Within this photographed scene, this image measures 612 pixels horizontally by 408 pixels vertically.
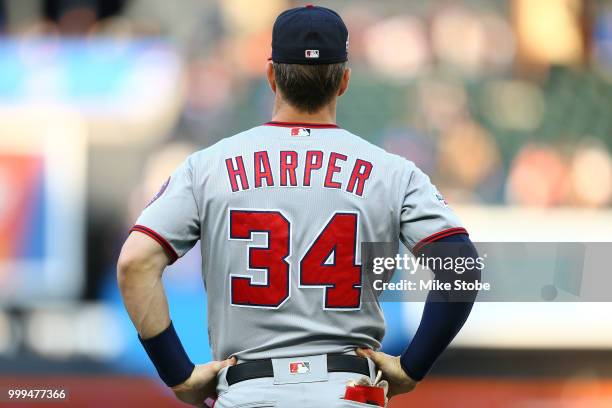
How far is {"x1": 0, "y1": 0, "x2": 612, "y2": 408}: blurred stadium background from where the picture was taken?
A: 661 centimetres

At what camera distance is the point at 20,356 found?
6.60 metres

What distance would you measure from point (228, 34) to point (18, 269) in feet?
7.11

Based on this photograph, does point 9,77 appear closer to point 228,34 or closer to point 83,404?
Result: point 228,34

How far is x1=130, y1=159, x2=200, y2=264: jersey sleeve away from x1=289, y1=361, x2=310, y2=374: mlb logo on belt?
36 cm

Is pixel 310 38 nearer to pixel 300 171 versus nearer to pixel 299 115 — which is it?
pixel 299 115

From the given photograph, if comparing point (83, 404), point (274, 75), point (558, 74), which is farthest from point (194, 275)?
point (274, 75)

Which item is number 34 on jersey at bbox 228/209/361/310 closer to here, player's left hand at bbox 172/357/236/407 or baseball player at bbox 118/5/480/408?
baseball player at bbox 118/5/480/408

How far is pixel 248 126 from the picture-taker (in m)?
7.07

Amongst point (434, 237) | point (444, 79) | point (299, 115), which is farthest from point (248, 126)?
point (434, 237)

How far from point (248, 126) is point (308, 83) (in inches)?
188

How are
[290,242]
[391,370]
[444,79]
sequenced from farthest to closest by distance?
[444,79]
[391,370]
[290,242]

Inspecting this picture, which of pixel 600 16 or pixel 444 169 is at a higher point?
pixel 600 16

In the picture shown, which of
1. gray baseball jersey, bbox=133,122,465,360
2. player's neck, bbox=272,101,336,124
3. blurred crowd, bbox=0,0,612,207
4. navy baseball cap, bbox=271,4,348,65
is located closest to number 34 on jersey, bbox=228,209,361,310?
gray baseball jersey, bbox=133,122,465,360

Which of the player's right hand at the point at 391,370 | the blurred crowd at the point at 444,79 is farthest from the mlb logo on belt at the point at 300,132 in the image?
the blurred crowd at the point at 444,79
